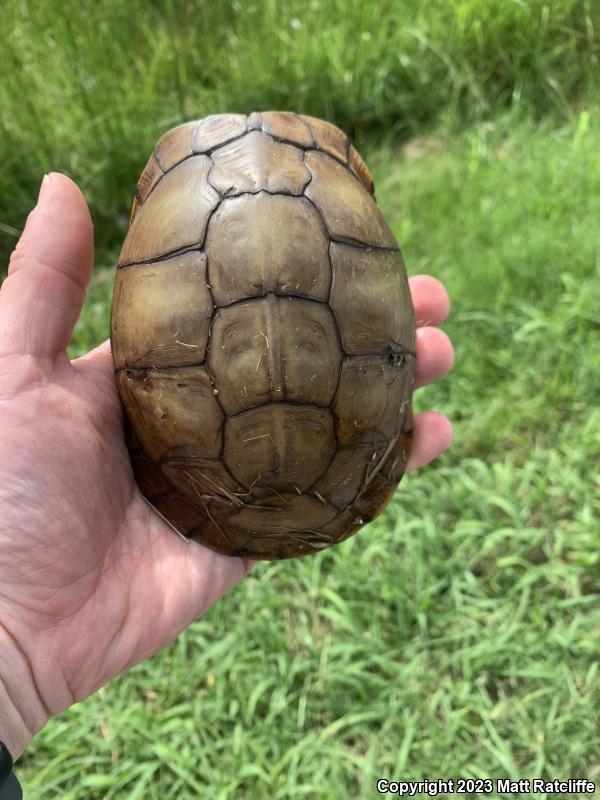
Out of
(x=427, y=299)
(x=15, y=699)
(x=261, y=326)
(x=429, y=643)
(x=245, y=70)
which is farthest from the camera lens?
(x=245, y=70)

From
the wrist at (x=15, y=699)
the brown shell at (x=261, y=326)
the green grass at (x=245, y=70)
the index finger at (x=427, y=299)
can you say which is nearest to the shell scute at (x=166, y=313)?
the brown shell at (x=261, y=326)

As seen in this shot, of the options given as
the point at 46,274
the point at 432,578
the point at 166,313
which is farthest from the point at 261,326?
the point at 432,578

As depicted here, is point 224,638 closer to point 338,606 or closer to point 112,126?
point 338,606

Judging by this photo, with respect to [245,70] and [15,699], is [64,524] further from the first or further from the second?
[245,70]

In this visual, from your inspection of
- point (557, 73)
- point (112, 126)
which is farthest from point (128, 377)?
point (557, 73)

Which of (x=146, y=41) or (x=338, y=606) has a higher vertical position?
(x=146, y=41)
